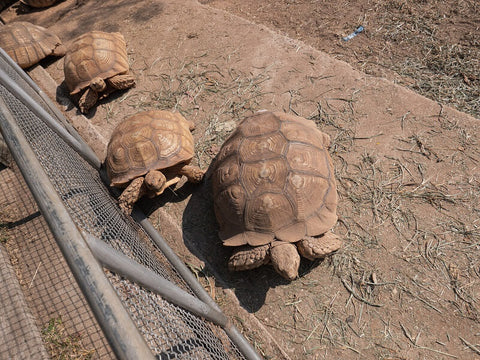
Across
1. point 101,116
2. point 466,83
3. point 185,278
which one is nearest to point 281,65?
point 466,83

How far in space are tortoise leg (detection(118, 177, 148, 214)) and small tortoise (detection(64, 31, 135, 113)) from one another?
2.19 meters

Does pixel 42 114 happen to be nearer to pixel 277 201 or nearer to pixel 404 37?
pixel 277 201

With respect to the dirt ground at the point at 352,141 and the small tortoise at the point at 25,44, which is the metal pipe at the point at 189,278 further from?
the small tortoise at the point at 25,44

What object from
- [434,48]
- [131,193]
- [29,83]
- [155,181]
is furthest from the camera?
[434,48]

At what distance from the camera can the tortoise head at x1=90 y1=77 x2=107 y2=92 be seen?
4.71 metres

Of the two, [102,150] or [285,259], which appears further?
[102,150]

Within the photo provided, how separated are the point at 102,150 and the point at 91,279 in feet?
12.5

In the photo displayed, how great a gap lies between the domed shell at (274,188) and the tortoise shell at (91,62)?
3.07 metres

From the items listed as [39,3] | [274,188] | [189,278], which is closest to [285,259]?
[274,188]

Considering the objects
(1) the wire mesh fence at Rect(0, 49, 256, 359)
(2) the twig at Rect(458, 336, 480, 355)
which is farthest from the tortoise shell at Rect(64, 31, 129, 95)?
(2) the twig at Rect(458, 336, 480, 355)

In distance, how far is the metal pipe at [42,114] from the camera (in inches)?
107

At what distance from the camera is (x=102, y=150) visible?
4.55 metres

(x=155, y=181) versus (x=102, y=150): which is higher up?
(x=155, y=181)

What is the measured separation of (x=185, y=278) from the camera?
300 cm
